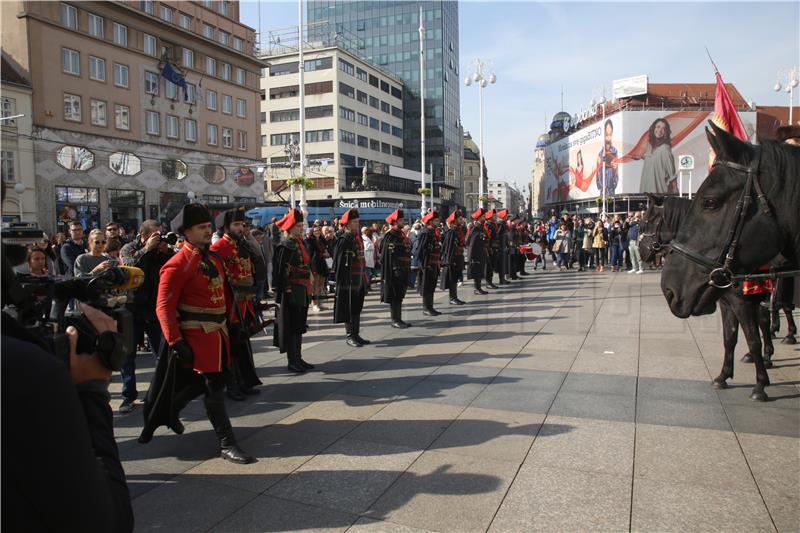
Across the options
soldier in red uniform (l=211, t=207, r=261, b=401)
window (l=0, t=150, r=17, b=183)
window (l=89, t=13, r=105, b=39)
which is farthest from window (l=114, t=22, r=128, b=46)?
soldier in red uniform (l=211, t=207, r=261, b=401)

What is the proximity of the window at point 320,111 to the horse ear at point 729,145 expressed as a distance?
68375mm

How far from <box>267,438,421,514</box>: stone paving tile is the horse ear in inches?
120

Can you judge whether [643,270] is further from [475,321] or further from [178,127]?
[178,127]

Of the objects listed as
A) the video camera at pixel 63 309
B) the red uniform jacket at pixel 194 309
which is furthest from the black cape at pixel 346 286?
the video camera at pixel 63 309

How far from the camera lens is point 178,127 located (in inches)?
1711

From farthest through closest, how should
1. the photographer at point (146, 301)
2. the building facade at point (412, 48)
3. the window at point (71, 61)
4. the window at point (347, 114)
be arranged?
the building facade at point (412, 48)
the window at point (347, 114)
the window at point (71, 61)
the photographer at point (146, 301)

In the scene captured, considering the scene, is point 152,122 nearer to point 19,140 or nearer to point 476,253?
point 19,140

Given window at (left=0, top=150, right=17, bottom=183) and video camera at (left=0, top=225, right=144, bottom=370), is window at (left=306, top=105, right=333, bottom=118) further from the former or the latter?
video camera at (left=0, top=225, right=144, bottom=370)

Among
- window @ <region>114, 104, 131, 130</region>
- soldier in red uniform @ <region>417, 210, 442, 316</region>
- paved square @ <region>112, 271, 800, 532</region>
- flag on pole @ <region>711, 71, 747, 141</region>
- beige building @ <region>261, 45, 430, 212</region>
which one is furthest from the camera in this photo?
beige building @ <region>261, 45, 430, 212</region>

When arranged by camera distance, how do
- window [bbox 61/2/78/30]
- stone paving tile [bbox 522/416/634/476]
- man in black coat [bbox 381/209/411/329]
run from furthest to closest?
window [bbox 61/2/78/30] < man in black coat [bbox 381/209/411/329] < stone paving tile [bbox 522/416/634/476]

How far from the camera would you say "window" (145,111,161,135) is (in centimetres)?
4062

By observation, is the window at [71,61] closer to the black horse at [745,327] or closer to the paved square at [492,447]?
the paved square at [492,447]

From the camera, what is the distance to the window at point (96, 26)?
120 ft

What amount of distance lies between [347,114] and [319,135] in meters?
4.74
